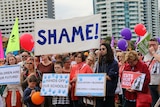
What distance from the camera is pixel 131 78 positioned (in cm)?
791

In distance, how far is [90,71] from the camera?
8422 mm

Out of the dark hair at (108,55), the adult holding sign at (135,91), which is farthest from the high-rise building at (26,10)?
the adult holding sign at (135,91)

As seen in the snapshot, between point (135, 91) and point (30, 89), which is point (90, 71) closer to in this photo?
point (135, 91)

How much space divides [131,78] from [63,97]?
4.93 ft

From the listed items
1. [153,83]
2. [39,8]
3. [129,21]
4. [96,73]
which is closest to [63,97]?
[96,73]

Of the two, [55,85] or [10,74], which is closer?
[55,85]

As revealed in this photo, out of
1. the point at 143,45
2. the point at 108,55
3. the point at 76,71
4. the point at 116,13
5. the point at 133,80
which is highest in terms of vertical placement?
the point at 116,13

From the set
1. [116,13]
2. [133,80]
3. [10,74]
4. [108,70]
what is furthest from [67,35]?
[116,13]

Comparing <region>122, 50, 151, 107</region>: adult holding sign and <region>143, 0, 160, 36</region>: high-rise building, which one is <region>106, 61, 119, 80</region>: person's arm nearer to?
<region>122, 50, 151, 107</region>: adult holding sign

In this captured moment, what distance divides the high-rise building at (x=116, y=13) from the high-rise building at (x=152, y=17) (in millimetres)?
17469

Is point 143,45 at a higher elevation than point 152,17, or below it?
below

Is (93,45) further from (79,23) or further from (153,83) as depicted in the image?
(153,83)

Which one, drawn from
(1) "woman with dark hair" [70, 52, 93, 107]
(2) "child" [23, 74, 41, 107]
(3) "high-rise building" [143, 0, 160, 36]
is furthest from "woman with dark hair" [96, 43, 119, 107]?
(3) "high-rise building" [143, 0, 160, 36]

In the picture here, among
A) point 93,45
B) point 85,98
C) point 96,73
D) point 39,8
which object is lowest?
point 85,98
